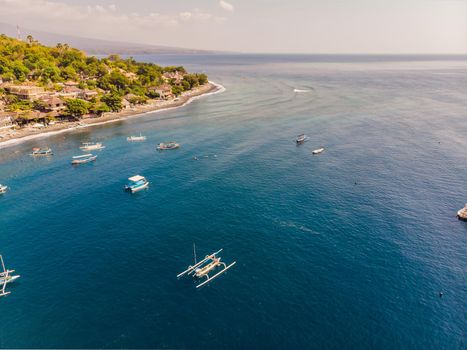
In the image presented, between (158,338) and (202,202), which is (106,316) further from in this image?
(202,202)

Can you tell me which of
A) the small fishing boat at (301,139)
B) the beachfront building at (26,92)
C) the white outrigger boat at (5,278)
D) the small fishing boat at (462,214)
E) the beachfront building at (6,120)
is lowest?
the white outrigger boat at (5,278)

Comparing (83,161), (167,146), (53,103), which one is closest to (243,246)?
(167,146)

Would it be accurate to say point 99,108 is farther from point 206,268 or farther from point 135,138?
point 206,268

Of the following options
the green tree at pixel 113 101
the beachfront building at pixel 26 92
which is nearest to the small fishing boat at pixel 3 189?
the beachfront building at pixel 26 92

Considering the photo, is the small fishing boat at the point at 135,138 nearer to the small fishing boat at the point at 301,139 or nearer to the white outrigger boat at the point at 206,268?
the small fishing boat at the point at 301,139

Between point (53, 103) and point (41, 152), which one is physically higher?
point (53, 103)

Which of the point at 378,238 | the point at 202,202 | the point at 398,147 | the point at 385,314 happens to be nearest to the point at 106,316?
the point at 202,202
